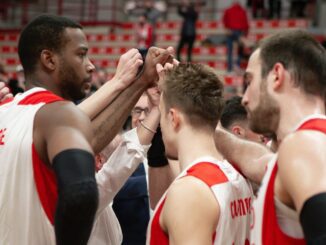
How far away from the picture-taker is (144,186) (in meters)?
5.08

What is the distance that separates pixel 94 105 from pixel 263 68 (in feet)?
3.73

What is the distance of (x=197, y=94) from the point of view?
3.27 meters

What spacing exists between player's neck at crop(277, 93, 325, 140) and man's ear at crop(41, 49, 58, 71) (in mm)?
1197

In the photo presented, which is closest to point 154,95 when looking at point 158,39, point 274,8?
point 158,39

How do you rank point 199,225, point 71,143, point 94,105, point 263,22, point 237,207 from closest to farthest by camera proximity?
point 71,143, point 199,225, point 237,207, point 94,105, point 263,22

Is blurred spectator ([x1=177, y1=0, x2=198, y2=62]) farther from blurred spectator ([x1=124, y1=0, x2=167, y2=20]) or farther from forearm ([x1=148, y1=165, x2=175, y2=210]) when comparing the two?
forearm ([x1=148, y1=165, x2=175, y2=210])

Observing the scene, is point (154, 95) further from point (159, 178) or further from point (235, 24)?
point (235, 24)

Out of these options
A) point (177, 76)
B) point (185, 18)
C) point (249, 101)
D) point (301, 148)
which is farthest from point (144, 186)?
point (185, 18)

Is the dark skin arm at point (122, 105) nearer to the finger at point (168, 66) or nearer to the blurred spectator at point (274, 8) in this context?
the finger at point (168, 66)

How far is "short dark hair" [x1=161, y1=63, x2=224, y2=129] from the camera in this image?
3258 mm

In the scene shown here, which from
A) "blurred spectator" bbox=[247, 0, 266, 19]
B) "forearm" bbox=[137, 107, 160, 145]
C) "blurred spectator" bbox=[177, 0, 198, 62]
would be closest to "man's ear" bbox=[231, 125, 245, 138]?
"forearm" bbox=[137, 107, 160, 145]

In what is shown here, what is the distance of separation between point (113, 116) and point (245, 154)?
27.2 inches

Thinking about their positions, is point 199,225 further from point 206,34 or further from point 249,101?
point 206,34

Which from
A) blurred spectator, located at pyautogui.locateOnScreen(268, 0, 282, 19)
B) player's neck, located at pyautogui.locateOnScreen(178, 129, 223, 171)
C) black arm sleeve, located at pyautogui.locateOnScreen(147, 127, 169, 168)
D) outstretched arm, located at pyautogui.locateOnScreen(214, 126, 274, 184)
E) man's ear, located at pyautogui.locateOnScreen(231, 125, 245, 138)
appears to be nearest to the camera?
player's neck, located at pyautogui.locateOnScreen(178, 129, 223, 171)
